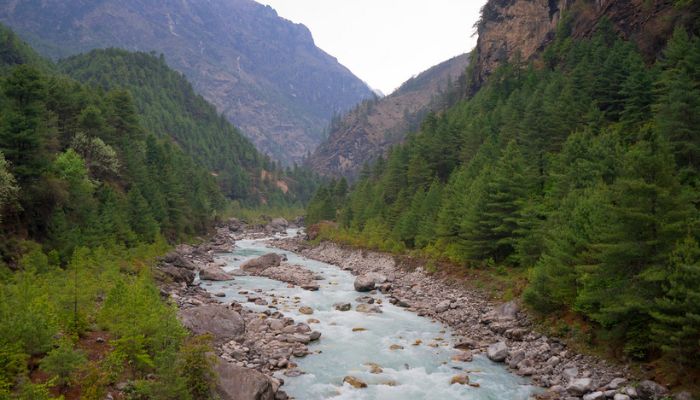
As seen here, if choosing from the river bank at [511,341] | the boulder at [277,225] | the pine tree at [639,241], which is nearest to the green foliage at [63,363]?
the river bank at [511,341]

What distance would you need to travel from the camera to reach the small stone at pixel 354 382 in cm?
2023

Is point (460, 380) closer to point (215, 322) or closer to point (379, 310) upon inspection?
point (379, 310)

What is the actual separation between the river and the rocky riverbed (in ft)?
2.28

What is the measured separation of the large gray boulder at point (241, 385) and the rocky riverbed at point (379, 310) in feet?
0.13

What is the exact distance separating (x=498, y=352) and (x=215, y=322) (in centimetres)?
1610

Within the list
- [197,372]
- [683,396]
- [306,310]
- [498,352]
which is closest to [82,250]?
[306,310]

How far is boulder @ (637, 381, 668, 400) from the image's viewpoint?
54.7 ft

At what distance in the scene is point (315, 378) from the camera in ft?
68.5

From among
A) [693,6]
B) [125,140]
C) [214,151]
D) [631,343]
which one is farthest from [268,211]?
[631,343]

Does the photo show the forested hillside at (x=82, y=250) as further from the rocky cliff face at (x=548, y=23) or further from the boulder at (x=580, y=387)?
the rocky cliff face at (x=548, y=23)

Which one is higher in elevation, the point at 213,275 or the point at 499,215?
the point at 499,215

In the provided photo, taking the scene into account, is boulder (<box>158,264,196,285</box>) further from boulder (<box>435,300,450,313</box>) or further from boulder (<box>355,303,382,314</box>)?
boulder (<box>435,300,450,313</box>)

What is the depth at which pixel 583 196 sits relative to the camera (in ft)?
88.9

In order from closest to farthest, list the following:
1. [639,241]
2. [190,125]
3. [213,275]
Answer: [639,241]
[213,275]
[190,125]
